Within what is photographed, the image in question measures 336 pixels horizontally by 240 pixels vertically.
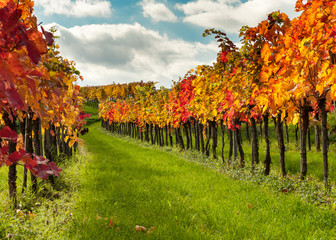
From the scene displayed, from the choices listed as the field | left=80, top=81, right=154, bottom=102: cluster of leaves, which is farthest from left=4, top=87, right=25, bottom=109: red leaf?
left=80, top=81, right=154, bottom=102: cluster of leaves

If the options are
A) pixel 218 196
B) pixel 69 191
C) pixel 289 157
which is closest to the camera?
pixel 218 196

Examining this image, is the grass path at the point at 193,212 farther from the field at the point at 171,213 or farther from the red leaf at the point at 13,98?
the red leaf at the point at 13,98

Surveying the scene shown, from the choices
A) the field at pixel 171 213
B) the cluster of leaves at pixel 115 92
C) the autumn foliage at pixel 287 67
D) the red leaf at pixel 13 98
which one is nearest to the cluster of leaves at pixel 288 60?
the autumn foliage at pixel 287 67

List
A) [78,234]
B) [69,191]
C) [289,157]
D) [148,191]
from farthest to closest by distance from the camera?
[289,157]
[69,191]
[148,191]
[78,234]

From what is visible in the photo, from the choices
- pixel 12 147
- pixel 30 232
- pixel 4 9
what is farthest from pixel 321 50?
pixel 12 147

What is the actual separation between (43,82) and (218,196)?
419 centimetres

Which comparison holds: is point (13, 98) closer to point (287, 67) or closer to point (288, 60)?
point (287, 67)

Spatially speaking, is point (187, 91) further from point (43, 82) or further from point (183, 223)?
point (43, 82)

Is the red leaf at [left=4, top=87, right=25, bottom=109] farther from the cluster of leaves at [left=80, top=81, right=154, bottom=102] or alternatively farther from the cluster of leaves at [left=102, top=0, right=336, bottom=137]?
the cluster of leaves at [left=80, top=81, right=154, bottom=102]

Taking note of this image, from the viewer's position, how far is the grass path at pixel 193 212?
3.43 meters

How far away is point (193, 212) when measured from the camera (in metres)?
4.31

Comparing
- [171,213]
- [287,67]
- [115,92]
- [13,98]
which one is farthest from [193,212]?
[115,92]

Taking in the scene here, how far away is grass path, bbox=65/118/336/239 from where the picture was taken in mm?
3428

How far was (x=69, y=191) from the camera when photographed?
5.86 m
